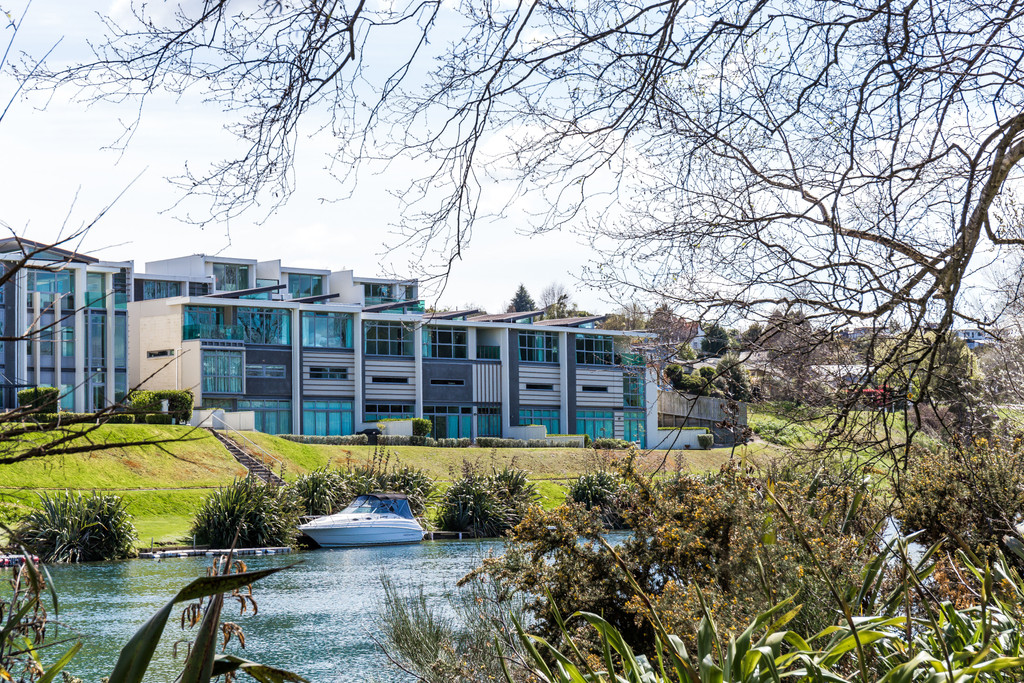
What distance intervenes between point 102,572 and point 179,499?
12.0 m

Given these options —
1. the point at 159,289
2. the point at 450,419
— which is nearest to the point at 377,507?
the point at 450,419

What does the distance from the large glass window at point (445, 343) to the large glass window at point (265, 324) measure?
7.94 meters

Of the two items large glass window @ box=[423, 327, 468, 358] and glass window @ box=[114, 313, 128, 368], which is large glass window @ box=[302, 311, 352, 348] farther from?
glass window @ box=[114, 313, 128, 368]

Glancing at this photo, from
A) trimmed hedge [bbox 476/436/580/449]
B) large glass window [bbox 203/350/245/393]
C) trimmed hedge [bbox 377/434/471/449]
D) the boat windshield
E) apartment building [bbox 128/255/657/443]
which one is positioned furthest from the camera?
trimmed hedge [bbox 476/436/580/449]

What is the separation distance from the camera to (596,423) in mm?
61188

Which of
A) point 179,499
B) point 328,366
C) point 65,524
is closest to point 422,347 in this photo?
point 328,366

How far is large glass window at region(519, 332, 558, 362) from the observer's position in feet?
193

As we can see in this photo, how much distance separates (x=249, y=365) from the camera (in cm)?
4912

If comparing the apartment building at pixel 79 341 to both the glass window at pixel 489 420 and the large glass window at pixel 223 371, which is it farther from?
the glass window at pixel 489 420

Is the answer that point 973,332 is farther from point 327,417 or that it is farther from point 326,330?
point 326,330

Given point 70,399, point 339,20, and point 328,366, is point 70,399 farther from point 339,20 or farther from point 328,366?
point 339,20

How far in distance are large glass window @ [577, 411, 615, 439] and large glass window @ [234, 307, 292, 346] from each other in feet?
62.2

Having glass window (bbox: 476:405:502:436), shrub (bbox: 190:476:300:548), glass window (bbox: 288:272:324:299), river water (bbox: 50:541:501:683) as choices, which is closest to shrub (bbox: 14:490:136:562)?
river water (bbox: 50:541:501:683)

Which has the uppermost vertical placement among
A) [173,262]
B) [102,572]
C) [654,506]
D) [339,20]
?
[173,262]
